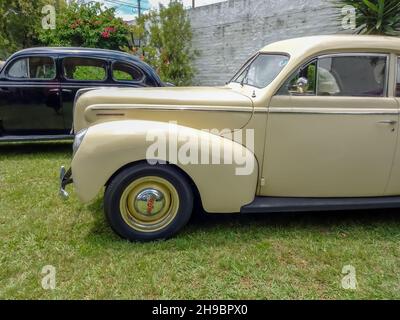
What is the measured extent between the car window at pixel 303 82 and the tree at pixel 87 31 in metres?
11.2

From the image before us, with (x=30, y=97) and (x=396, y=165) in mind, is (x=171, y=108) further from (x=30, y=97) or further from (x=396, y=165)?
(x=30, y=97)

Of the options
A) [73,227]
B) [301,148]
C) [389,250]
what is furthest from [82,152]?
[389,250]

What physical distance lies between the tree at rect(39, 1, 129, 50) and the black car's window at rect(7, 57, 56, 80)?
24.7 feet

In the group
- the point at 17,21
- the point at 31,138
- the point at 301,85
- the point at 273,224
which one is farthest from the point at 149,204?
the point at 17,21

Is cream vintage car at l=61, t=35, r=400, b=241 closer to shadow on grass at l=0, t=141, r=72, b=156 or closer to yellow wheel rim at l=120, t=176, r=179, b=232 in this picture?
yellow wheel rim at l=120, t=176, r=179, b=232

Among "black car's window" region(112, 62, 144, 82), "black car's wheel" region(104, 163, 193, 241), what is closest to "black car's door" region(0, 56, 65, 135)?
"black car's window" region(112, 62, 144, 82)

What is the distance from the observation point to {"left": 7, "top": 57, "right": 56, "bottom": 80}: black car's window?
5.58m

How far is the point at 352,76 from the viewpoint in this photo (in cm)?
301

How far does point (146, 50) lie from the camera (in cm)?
1088

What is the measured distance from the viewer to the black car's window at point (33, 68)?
5.58 meters

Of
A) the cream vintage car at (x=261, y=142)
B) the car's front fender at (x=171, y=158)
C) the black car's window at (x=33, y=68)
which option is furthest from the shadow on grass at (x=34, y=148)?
the car's front fender at (x=171, y=158)

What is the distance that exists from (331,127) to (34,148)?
17.6 ft

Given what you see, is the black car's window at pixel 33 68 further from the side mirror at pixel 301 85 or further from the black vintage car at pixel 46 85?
the side mirror at pixel 301 85
